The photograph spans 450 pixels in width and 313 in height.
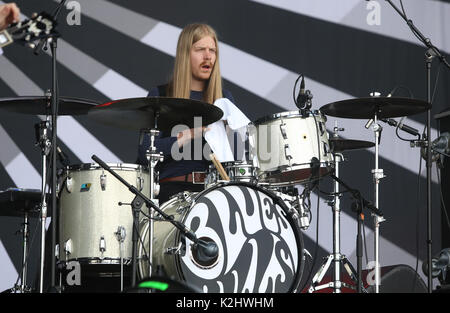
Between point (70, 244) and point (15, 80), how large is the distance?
6.69ft

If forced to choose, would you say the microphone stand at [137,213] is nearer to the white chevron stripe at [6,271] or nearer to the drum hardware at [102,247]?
the drum hardware at [102,247]

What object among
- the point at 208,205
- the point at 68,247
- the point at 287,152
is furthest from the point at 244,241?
the point at 68,247

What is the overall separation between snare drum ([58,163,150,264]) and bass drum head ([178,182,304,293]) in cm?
41

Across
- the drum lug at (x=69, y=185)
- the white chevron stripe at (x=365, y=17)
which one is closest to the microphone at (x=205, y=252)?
the drum lug at (x=69, y=185)

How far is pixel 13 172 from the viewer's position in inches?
187

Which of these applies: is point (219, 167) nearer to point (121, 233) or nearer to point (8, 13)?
point (121, 233)

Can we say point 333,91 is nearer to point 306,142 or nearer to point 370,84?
point 370,84

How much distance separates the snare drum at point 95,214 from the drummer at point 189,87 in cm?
32

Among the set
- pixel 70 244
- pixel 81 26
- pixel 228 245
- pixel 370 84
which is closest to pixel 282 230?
pixel 228 245

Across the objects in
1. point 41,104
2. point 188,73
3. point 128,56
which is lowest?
point 41,104

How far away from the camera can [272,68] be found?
16.4 ft

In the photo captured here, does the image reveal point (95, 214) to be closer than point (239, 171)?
Yes

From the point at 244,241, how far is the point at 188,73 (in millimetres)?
1256

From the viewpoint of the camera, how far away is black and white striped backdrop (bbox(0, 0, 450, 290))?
15.9ft
